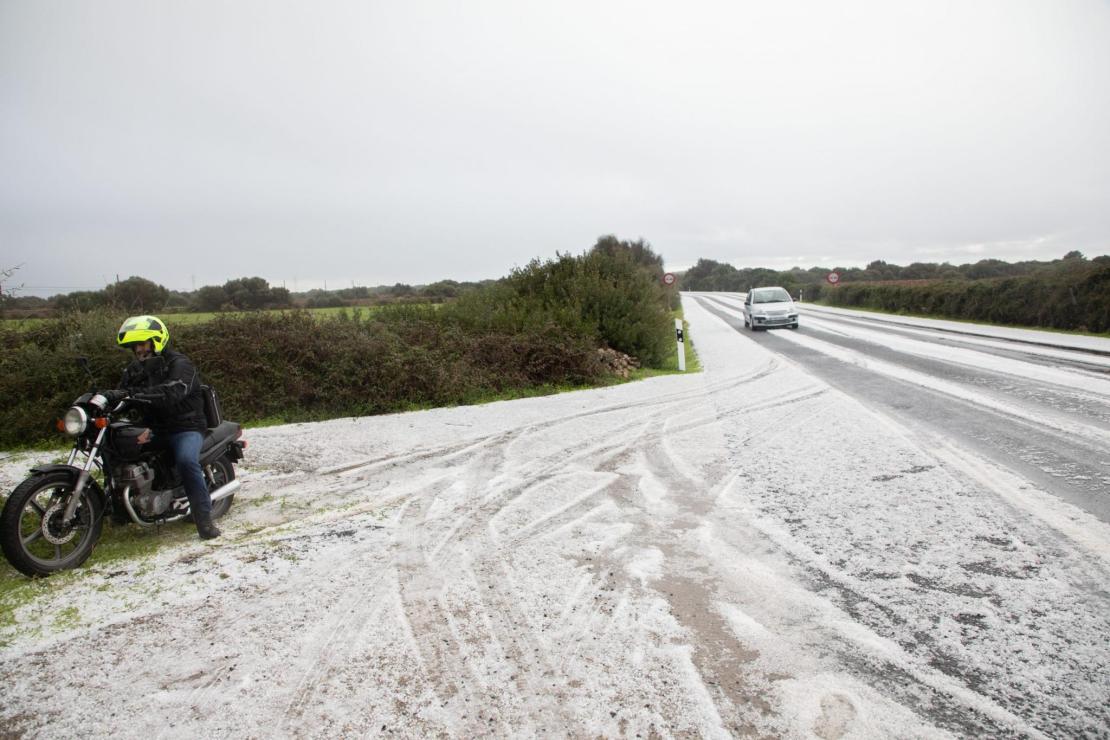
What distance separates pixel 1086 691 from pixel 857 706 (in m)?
1.05

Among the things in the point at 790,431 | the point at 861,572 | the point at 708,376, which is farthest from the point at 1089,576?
the point at 708,376

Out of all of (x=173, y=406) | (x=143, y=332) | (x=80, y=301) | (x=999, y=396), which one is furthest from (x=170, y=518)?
(x=999, y=396)

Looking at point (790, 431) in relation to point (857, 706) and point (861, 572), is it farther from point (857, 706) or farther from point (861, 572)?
point (857, 706)

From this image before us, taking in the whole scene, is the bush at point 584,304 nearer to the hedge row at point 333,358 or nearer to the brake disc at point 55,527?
the hedge row at point 333,358

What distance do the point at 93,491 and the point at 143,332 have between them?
128cm

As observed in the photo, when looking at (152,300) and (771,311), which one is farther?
(771,311)

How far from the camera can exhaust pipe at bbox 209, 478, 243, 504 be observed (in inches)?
206

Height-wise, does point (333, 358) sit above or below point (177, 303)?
below

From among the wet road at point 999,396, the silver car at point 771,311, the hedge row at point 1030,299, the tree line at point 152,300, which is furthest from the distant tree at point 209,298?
the hedge row at point 1030,299

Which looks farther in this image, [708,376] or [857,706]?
[708,376]

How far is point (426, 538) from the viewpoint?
A: 4.76 m

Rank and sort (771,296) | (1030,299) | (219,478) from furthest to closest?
1. (771,296)
2. (1030,299)
3. (219,478)

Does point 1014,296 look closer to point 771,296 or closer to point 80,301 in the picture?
point 771,296

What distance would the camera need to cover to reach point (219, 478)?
5516 millimetres
